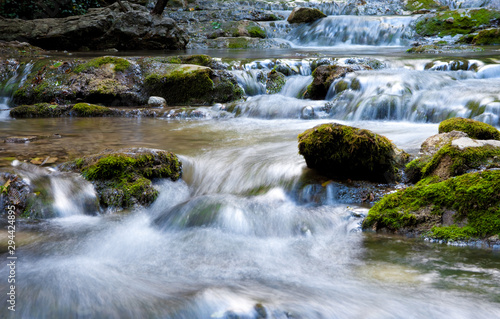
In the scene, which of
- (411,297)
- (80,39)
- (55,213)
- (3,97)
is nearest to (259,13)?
(80,39)

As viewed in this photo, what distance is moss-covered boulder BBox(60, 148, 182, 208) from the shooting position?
14.5 ft

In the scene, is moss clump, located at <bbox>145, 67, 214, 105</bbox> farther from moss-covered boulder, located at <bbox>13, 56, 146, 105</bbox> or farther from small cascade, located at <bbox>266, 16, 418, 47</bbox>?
small cascade, located at <bbox>266, 16, 418, 47</bbox>

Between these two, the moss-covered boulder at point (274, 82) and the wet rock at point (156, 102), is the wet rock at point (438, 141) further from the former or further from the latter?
the wet rock at point (156, 102)

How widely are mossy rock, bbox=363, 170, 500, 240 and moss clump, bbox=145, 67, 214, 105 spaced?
6.91m

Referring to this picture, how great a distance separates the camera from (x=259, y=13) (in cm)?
2233

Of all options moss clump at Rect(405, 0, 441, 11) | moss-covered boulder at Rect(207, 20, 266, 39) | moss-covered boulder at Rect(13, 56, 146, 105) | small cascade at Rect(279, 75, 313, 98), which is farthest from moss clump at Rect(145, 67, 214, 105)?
moss clump at Rect(405, 0, 441, 11)

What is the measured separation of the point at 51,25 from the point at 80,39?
120 cm

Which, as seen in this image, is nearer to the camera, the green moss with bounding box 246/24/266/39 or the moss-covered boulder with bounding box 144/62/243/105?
the moss-covered boulder with bounding box 144/62/243/105

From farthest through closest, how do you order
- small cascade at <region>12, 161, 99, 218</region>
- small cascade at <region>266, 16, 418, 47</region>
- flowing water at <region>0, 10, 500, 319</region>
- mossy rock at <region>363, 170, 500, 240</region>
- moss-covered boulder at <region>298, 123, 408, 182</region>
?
small cascade at <region>266, 16, 418, 47</region>
moss-covered boulder at <region>298, 123, 408, 182</region>
small cascade at <region>12, 161, 99, 218</region>
mossy rock at <region>363, 170, 500, 240</region>
flowing water at <region>0, 10, 500, 319</region>

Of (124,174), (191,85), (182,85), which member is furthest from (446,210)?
(182,85)

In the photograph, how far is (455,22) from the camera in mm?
17812

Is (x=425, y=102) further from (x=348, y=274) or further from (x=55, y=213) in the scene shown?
(x=55, y=213)

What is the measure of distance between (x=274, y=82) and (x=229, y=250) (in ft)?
25.7

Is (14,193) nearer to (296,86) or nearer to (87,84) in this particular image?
(87,84)
